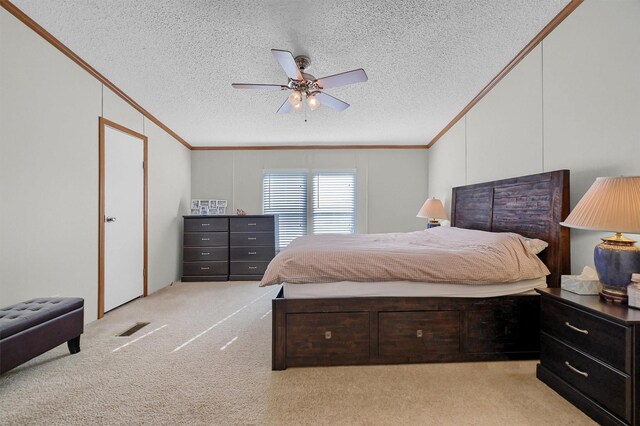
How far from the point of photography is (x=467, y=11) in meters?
2.02

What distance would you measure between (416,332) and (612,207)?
4.56ft

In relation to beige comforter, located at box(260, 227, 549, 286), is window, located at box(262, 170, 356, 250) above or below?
above

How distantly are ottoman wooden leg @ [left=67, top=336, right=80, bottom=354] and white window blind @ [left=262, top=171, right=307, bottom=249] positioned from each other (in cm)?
346

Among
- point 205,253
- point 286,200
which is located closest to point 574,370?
point 286,200

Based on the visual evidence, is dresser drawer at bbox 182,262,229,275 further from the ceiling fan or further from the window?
→ the ceiling fan

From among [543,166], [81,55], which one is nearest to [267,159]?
[81,55]

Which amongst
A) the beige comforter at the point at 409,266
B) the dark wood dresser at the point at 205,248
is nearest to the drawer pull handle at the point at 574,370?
the beige comforter at the point at 409,266

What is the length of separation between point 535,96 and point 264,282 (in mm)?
2922

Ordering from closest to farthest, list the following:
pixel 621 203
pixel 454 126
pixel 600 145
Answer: pixel 621 203 → pixel 600 145 → pixel 454 126

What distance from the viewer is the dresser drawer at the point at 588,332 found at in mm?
1318

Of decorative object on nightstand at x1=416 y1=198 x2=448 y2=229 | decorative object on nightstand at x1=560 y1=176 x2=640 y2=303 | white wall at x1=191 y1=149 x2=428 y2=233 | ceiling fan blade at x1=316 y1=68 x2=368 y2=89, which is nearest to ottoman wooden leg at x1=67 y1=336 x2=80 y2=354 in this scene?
ceiling fan blade at x1=316 y1=68 x2=368 y2=89

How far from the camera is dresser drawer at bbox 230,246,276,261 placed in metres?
4.70

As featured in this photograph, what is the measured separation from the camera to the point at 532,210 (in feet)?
7.77

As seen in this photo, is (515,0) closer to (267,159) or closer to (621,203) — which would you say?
(621,203)
